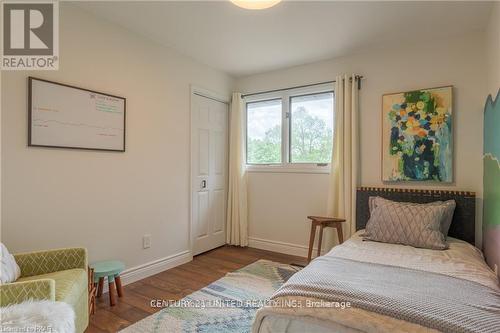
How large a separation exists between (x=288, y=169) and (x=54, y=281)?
8.86ft

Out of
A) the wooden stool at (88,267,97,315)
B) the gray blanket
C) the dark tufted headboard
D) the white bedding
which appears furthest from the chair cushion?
the dark tufted headboard

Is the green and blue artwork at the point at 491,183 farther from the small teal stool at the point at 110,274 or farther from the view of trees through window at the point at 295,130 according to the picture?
the small teal stool at the point at 110,274

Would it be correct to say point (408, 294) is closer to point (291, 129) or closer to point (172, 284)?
point (172, 284)

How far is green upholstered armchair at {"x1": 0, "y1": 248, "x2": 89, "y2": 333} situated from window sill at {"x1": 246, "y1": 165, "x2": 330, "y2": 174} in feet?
7.80

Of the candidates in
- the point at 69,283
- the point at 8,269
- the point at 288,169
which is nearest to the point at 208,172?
the point at 288,169

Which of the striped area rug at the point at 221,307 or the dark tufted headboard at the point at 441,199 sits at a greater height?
the dark tufted headboard at the point at 441,199

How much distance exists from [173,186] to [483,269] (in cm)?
281

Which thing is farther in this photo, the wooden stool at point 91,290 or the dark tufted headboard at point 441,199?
the dark tufted headboard at point 441,199

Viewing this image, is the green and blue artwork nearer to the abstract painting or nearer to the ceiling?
the abstract painting

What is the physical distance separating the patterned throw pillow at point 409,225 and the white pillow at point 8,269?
2.65 m

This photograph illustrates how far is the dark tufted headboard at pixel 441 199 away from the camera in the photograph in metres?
2.50

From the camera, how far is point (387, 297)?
1315mm
